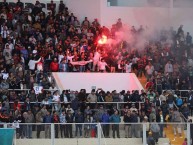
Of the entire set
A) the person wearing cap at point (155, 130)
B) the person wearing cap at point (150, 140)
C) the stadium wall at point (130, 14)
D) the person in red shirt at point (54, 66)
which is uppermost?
the stadium wall at point (130, 14)

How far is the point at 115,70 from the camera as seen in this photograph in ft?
156

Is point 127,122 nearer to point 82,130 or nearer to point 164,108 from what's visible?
point 164,108

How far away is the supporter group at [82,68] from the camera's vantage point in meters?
40.7

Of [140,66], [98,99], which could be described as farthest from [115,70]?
[98,99]

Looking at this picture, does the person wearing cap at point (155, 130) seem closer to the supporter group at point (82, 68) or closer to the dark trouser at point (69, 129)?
the supporter group at point (82, 68)

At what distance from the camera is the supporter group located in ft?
133

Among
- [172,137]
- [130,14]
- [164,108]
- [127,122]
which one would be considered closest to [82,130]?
[127,122]

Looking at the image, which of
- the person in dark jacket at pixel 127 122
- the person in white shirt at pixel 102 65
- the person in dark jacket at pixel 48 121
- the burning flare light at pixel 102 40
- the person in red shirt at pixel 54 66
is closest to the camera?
the person in dark jacket at pixel 48 121

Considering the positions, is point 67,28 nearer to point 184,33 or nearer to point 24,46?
point 24,46

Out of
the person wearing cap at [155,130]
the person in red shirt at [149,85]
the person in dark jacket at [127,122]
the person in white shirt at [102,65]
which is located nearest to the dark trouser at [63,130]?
the person in dark jacket at [127,122]

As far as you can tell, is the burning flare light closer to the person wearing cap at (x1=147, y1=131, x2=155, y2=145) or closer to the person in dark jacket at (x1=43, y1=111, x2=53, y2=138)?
the person in dark jacket at (x1=43, y1=111, x2=53, y2=138)

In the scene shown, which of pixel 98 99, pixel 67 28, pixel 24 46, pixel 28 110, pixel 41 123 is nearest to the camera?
pixel 41 123

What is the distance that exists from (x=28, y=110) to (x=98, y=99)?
4.13 m

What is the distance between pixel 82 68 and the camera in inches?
1854
